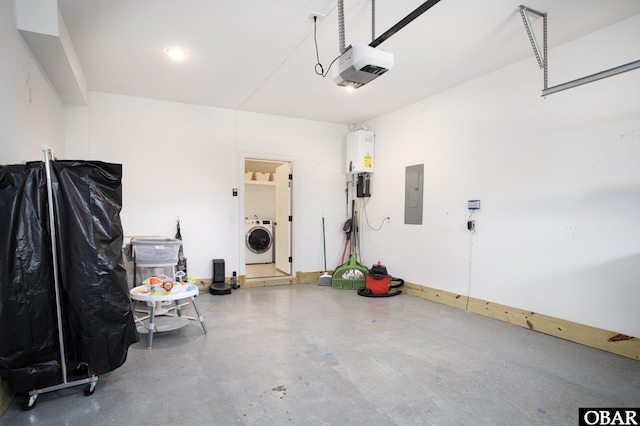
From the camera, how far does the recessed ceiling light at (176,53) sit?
3.21 metres

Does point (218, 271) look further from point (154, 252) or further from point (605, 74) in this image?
point (605, 74)

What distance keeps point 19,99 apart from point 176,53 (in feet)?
4.59

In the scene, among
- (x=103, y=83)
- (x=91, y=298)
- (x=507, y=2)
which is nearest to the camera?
(x=91, y=298)

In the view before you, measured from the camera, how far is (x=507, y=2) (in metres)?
2.49

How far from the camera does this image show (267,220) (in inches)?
287

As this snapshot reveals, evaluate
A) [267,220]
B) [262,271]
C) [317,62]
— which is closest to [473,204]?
[317,62]

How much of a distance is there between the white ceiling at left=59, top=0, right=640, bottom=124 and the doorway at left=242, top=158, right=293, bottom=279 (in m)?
1.77

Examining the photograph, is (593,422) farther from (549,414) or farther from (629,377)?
(629,377)

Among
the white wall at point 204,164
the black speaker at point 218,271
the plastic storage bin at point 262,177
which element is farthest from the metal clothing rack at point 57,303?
the plastic storage bin at point 262,177

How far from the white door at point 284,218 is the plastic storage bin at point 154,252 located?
2.29 meters

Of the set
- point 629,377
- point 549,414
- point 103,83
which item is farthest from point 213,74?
point 629,377

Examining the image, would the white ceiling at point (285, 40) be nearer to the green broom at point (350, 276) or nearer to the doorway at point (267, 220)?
the doorway at point (267, 220)

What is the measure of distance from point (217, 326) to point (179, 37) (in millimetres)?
2830

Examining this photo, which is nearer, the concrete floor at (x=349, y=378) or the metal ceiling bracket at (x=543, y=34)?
the concrete floor at (x=349, y=378)
